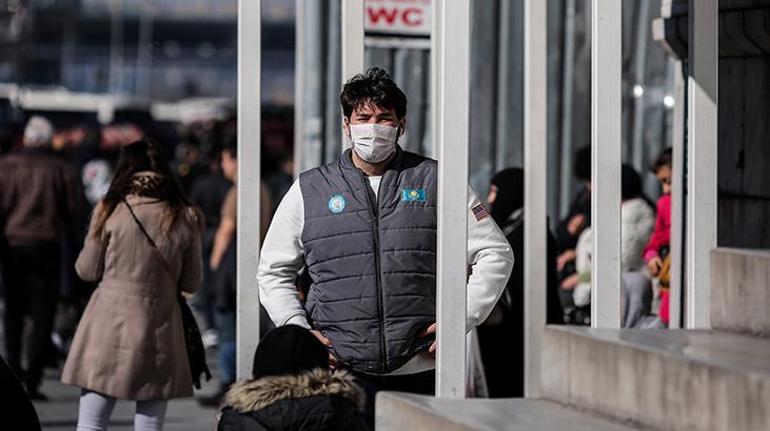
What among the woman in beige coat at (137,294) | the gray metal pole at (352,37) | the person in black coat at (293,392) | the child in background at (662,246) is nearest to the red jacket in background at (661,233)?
the child in background at (662,246)

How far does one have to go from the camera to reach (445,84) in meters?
4.84

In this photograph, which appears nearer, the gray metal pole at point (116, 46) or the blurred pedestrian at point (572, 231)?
the blurred pedestrian at point (572, 231)

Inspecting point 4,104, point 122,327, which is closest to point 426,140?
point 122,327

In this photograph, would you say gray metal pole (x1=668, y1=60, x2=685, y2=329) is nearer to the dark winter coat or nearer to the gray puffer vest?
the gray puffer vest

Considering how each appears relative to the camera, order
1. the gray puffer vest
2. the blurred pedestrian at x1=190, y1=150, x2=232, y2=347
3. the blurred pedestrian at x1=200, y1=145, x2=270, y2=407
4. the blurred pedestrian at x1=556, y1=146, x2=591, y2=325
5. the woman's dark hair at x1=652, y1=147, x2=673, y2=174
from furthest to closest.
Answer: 1. the blurred pedestrian at x1=190, y1=150, x2=232, y2=347
2. the blurred pedestrian at x1=200, y1=145, x2=270, y2=407
3. the blurred pedestrian at x1=556, y1=146, x2=591, y2=325
4. the woman's dark hair at x1=652, y1=147, x2=673, y2=174
5. the gray puffer vest

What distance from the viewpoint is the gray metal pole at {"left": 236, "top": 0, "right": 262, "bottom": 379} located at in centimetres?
549

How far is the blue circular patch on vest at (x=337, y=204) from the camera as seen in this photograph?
17.8 feet

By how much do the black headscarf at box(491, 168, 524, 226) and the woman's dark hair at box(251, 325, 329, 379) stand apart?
339 cm

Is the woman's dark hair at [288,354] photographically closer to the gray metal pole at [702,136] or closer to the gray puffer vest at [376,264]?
the gray puffer vest at [376,264]

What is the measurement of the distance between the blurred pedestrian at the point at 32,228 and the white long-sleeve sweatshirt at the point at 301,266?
6468 millimetres

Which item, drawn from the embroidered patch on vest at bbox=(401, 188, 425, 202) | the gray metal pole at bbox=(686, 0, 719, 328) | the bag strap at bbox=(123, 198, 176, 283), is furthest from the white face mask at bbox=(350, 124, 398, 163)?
the bag strap at bbox=(123, 198, 176, 283)

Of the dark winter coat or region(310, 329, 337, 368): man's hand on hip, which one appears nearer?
the dark winter coat

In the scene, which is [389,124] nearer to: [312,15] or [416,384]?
[416,384]

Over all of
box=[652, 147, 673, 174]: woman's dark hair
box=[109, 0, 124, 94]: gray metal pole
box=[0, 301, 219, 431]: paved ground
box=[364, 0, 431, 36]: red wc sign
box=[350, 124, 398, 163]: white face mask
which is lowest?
box=[0, 301, 219, 431]: paved ground
